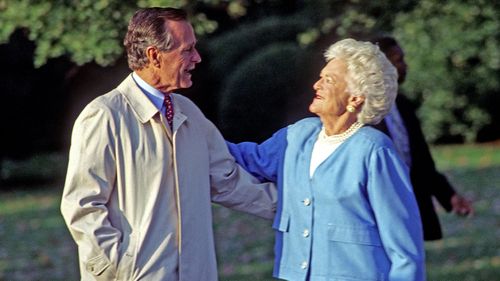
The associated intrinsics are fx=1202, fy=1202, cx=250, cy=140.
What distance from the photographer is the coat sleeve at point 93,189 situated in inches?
173

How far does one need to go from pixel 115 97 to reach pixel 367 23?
459 cm

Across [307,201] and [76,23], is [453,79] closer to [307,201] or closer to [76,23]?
[76,23]

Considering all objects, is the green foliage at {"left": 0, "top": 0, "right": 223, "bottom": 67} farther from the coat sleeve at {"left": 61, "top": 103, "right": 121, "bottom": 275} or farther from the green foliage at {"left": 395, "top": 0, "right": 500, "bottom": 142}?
the green foliage at {"left": 395, "top": 0, "right": 500, "bottom": 142}

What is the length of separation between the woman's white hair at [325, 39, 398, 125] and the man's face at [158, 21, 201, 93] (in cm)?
58

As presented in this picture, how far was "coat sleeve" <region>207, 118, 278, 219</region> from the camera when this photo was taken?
4820 mm

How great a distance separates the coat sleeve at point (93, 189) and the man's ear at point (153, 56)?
0.27m

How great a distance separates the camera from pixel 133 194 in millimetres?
4434

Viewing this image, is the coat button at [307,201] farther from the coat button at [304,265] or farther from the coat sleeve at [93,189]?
the coat sleeve at [93,189]

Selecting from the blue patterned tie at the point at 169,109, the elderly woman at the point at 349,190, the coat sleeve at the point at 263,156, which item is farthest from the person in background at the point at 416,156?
the blue patterned tie at the point at 169,109

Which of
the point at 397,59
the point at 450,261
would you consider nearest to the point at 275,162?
the point at 397,59

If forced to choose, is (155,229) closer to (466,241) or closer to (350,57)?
(350,57)

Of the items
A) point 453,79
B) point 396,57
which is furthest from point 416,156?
point 453,79

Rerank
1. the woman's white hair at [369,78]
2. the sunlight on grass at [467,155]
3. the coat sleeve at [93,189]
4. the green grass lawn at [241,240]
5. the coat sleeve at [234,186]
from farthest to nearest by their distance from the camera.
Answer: the sunlight on grass at [467,155] < the green grass lawn at [241,240] < the coat sleeve at [234,186] < the woman's white hair at [369,78] < the coat sleeve at [93,189]

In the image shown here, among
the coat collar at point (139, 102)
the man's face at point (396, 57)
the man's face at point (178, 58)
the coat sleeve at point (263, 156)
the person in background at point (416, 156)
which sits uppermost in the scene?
the man's face at point (178, 58)
